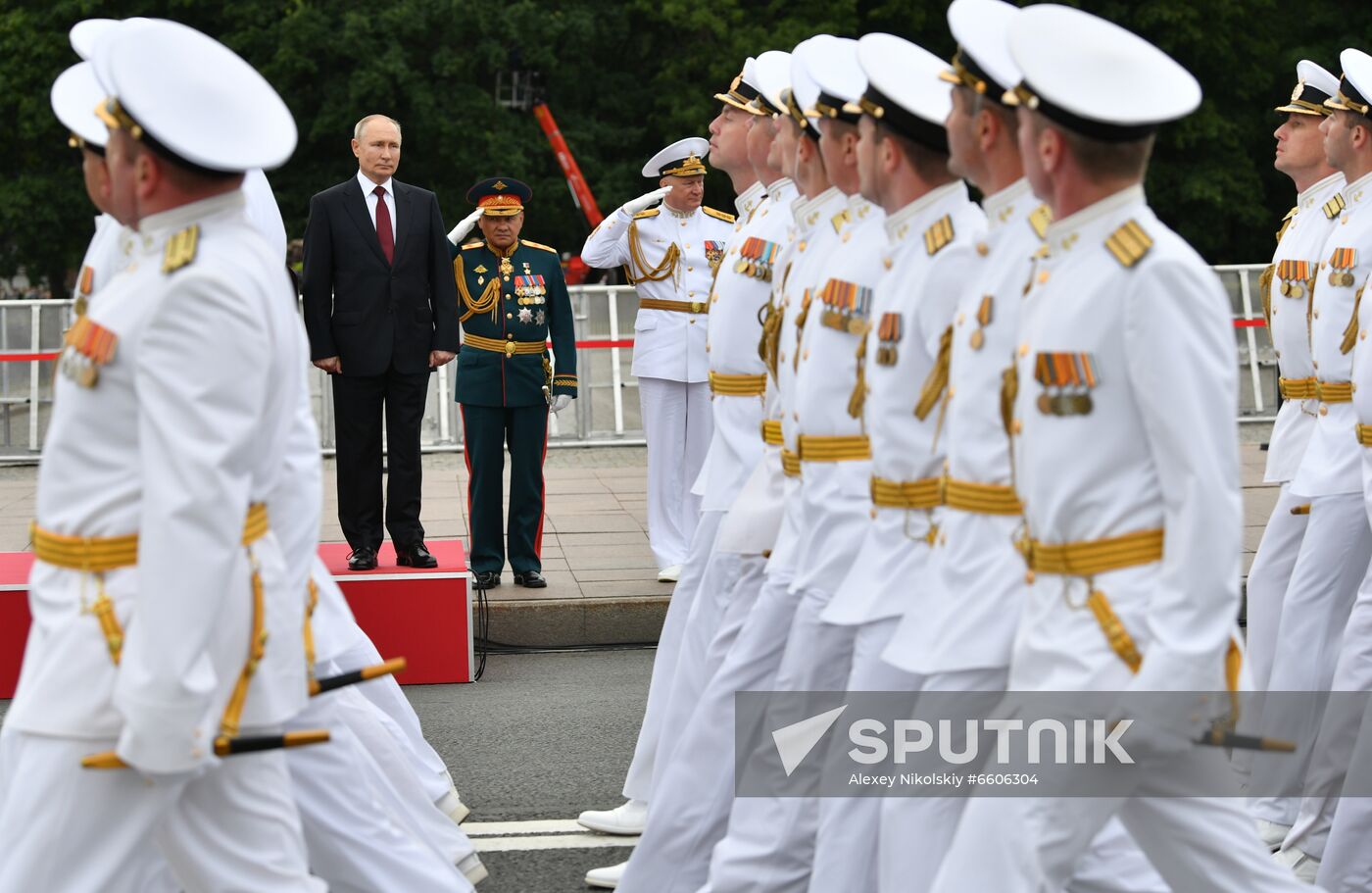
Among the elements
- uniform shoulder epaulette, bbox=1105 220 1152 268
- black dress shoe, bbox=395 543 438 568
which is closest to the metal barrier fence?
black dress shoe, bbox=395 543 438 568

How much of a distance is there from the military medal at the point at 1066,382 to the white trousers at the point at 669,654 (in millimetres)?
2425

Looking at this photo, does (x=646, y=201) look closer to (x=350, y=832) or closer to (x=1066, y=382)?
(x=350, y=832)

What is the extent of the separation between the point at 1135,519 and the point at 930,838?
0.91 meters

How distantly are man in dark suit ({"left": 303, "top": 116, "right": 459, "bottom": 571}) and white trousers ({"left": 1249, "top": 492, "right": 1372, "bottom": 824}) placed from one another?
4.07 metres

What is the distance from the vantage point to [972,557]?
417 cm

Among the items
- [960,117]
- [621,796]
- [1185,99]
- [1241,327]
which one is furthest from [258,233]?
[1241,327]

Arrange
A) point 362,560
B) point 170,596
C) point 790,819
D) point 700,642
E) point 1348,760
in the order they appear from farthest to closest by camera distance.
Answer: point 362,560 → point 700,642 → point 1348,760 → point 790,819 → point 170,596

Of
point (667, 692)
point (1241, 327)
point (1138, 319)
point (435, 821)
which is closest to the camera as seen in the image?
point (1138, 319)

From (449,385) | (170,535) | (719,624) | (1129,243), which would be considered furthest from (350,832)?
(449,385)

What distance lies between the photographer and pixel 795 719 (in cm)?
503

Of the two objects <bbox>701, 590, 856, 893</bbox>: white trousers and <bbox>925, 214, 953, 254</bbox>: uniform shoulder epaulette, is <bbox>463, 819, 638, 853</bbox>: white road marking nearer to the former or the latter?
<bbox>701, 590, 856, 893</bbox>: white trousers

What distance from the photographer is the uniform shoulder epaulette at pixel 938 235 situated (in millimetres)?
4664

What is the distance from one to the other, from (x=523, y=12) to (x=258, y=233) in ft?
106

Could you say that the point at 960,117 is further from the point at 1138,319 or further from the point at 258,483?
the point at 258,483
